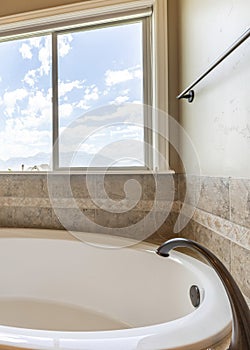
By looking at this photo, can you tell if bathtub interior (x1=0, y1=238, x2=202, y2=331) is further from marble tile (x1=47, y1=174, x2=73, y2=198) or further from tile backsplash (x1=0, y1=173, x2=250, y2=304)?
marble tile (x1=47, y1=174, x2=73, y2=198)

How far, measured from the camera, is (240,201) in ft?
2.81

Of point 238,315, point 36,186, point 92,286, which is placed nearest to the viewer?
point 238,315

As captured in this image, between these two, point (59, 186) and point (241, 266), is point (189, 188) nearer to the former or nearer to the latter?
point (241, 266)

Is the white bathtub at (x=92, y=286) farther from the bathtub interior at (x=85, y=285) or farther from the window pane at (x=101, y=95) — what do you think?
the window pane at (x=101, y=95)

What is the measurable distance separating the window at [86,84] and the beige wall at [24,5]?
2.3 inches

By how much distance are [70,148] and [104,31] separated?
879mm

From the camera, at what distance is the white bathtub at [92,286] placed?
1113mm

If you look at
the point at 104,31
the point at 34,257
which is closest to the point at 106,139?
the point at 104,31

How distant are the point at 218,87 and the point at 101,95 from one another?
1.04 metres

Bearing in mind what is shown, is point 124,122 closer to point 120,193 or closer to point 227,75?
point 120,193

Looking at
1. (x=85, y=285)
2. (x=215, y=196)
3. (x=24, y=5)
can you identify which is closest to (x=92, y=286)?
(x=85, y=285)

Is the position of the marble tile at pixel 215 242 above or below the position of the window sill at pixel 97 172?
below

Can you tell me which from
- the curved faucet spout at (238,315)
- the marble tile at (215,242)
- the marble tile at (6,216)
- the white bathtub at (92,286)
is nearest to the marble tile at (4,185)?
the marble tile at (6,216)

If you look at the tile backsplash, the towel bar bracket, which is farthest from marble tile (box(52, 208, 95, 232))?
the towel bar bracket
